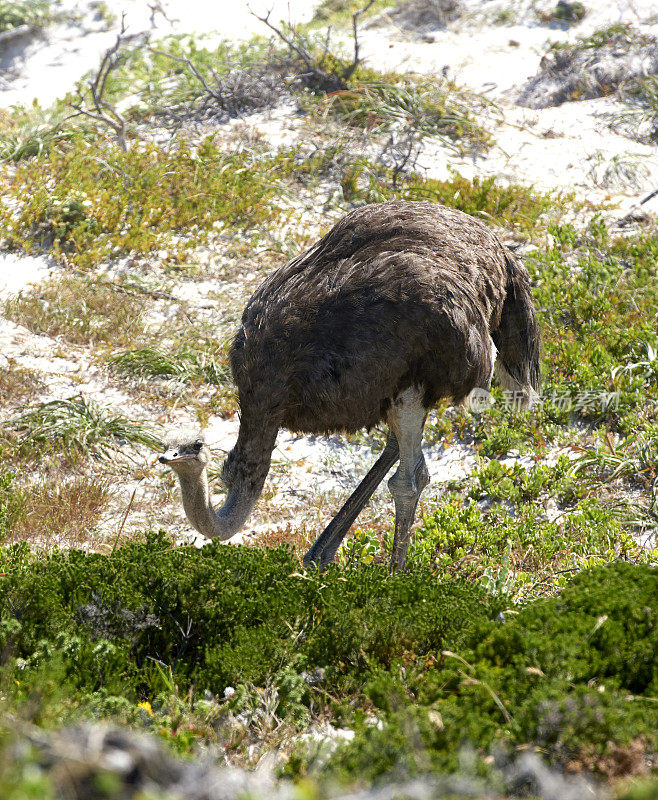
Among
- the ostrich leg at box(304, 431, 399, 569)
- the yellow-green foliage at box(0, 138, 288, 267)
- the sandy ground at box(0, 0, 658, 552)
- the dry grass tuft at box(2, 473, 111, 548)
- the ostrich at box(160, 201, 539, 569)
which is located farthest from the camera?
the yellow-green foliage at box(0, 138, 288, 267)

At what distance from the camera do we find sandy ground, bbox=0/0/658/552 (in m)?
5.37

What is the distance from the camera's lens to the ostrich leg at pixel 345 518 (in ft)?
13.9


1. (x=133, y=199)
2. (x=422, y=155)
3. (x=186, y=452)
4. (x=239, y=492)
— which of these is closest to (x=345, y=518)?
(x=239, y=492)

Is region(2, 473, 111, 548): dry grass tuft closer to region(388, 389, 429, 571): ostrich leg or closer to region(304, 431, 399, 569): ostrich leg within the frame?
region(304, 431, 399, 569): ostrich leg

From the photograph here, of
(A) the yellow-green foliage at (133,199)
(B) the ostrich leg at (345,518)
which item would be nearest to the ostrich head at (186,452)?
(B) the ostrich leg at (345,518)

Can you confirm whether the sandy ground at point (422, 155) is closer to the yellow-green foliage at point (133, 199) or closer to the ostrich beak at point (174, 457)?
the yellow-green foliage at point (133, 199)

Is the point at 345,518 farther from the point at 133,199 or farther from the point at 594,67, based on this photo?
the point at 594,67

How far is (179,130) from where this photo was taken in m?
8.88

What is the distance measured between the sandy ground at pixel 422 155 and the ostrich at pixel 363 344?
1.08 meters

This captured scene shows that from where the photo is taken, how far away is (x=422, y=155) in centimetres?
827

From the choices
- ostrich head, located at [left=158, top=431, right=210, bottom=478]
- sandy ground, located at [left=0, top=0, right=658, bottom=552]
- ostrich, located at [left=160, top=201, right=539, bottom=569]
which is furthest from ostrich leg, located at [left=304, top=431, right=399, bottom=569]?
ostrich head, located at [left=158, top=431, right=210, bottom=478]

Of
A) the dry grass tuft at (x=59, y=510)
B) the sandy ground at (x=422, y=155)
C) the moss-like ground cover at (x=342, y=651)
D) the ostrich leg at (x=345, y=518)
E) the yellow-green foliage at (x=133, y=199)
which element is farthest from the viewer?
the yellow-green foliage at (x=133, y=199)

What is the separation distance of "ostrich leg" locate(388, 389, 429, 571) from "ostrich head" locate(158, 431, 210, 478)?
958 mm

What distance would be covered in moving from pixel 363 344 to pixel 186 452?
0.88 meters
